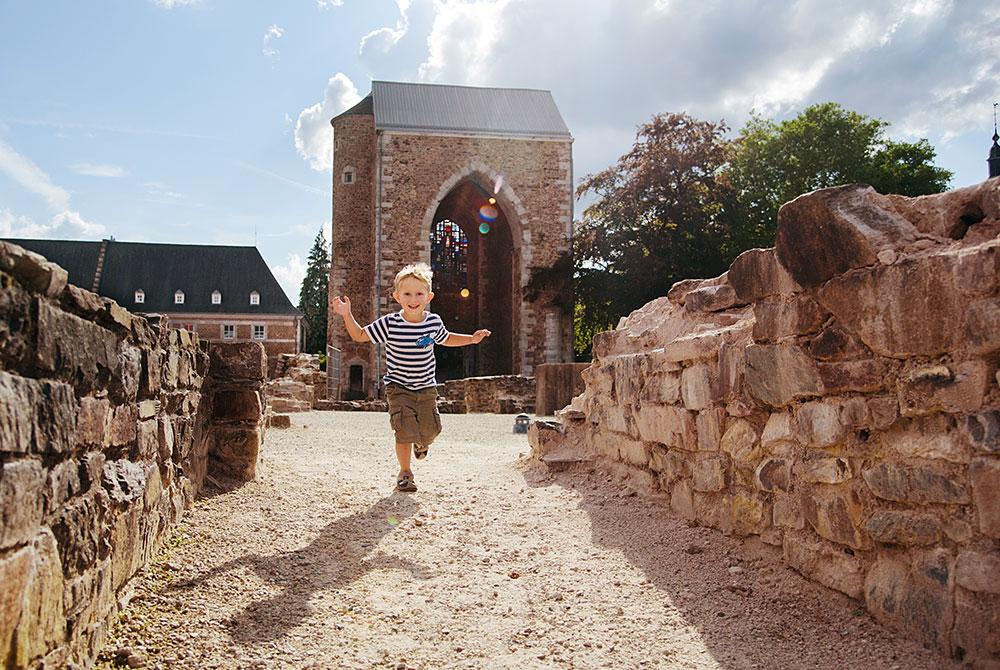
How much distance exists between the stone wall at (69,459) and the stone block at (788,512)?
108 inches

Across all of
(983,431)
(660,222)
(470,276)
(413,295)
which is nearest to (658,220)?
(660,222)

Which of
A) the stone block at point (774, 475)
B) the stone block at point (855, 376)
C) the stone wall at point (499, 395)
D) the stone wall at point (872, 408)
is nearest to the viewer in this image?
the stone wall at point (872, 408)

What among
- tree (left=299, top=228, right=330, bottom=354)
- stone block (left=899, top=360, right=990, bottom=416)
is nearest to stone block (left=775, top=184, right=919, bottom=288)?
stone block (left=899, top=360, right=990, bottom=416)

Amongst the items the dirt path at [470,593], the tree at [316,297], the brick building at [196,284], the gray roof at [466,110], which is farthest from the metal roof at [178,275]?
the dirt path at [470,593]

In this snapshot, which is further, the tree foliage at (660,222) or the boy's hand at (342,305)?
the tree foliage at (660,222)

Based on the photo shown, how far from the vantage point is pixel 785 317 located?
3547 mm

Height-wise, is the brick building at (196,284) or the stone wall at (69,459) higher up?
the brick building at (196,284)

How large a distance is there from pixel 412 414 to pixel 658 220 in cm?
2304

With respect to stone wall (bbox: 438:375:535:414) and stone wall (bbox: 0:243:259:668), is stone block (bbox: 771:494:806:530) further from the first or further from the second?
stone wall (bbox: 438:375:535:414)

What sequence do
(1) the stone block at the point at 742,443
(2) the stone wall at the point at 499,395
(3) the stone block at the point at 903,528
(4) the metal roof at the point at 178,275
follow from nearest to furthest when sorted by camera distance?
(3) the stone block at the point at 903,528
(1) the stone block at the point at 742,443
(2) the stone wall at the point at 499,395
(4) the metal roof at the point at 178,275

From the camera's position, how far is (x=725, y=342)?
415 cm

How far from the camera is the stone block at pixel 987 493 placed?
8.38 ft

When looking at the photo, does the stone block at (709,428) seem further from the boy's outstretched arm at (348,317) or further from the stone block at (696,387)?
the boy's outstretched arm at (348,317)

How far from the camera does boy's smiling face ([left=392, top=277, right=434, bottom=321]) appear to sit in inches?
217
